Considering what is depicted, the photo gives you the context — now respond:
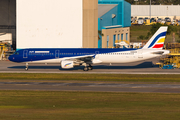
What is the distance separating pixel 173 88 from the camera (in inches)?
1377

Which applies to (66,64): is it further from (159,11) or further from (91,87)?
(159,11)

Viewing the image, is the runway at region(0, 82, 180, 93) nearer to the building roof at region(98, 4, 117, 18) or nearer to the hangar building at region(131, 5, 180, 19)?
the building roof at region(98, 4, 117, 18)

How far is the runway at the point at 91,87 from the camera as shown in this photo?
111ft

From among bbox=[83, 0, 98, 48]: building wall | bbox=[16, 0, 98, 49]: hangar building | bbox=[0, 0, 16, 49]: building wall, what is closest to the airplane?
bbox=[16, 0, 98, 49]: hangar building

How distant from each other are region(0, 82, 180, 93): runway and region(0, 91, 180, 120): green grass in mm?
2553

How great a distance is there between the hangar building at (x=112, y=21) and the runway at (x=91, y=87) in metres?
47.5

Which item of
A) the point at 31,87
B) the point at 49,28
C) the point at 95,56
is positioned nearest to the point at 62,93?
the point at 31,87

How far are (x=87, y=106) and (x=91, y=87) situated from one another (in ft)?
32.7

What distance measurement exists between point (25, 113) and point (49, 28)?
46.3 meters

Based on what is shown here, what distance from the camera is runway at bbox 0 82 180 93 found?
3372cm

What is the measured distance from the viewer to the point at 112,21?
93438 mm

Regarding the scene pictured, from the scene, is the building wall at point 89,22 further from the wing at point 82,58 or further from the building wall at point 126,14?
the building wall at point 126,14

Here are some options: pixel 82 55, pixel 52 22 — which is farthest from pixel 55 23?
pixel 82 55

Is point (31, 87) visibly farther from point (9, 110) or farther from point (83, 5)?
point (83, 5)
